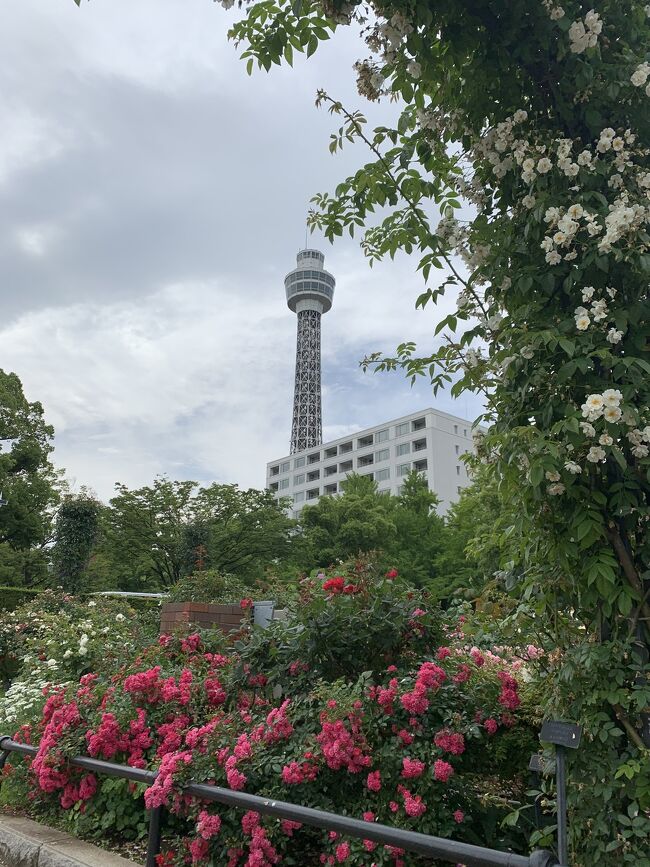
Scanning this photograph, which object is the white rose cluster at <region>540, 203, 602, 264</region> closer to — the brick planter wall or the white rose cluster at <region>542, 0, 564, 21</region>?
the white rose cluster at <region>542, 0, 564, 21</region>

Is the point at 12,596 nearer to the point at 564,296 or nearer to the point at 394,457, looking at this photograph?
the point at 564,296

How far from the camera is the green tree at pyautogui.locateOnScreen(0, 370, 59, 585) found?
2344cm

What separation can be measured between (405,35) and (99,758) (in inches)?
164

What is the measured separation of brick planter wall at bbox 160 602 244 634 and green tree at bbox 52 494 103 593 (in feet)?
36.0

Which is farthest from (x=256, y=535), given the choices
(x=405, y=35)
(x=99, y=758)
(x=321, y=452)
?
(x=321, y=452)

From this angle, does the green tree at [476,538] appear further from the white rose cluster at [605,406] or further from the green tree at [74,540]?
the green tree at [74,540]

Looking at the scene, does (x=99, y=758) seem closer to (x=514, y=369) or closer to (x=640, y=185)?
(x=514, y=369)

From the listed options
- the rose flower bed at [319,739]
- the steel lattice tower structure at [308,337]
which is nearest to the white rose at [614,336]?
the rose flower bed at [319,739]

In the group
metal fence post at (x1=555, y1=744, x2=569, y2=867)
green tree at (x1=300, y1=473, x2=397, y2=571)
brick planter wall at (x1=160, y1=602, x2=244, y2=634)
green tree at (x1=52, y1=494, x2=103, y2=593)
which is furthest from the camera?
green tree at (x1=300, y1=473, x2=397, y2=571)

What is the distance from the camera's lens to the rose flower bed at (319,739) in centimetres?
308

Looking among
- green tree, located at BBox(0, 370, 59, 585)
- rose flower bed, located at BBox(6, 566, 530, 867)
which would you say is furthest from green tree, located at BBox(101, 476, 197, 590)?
rose flower bed, located at BBox(6, 566, 530, 867)

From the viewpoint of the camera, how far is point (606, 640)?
7.63ft

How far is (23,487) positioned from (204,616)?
812 inches

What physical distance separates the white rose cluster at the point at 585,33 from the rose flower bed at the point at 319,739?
2769 mm
